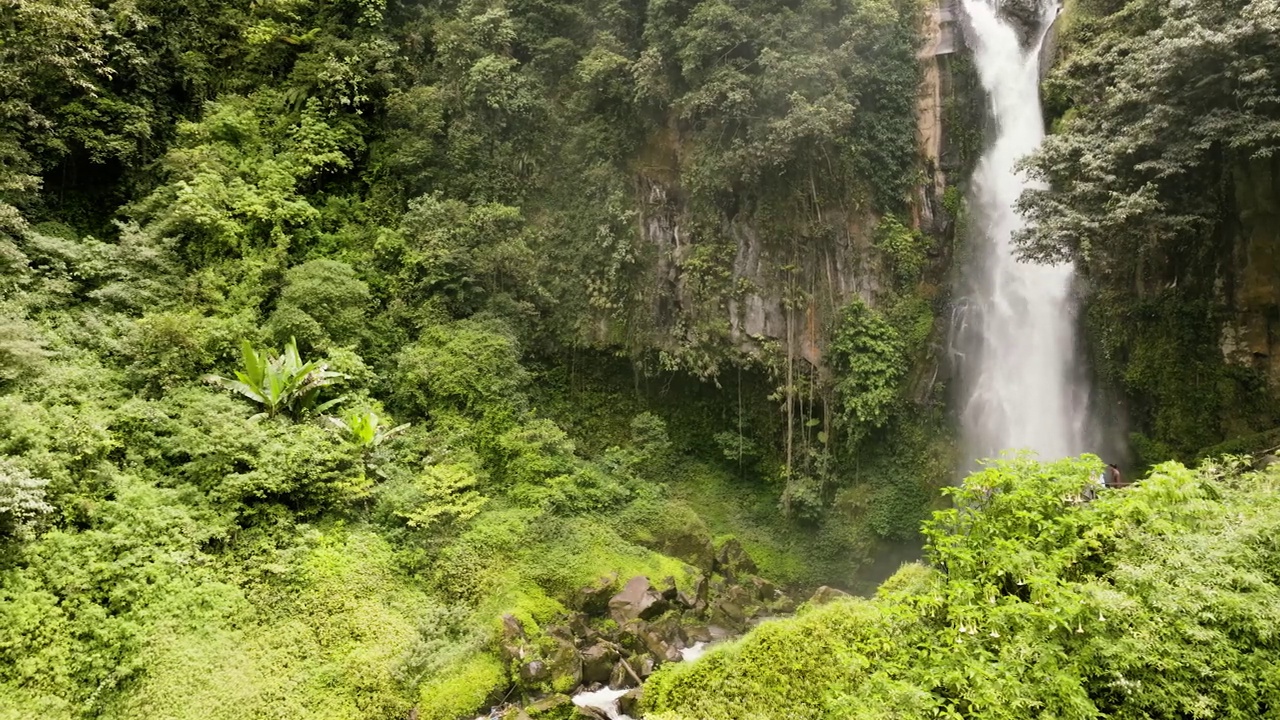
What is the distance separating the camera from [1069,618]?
171 inches

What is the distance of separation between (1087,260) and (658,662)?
329 inches

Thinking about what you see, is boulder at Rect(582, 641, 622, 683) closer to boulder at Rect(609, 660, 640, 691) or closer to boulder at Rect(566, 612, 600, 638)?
boulder at Rect(609, 660, 640, 691)

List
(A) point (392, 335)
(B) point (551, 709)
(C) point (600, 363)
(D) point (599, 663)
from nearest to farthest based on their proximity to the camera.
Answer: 1. (B) point (551, 709)
2. (D) point (599, 663)
3. (A) point (392, 335)
4. (C) point (600, 363)

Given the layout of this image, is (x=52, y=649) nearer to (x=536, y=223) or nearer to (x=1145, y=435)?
(x=536, y=223)

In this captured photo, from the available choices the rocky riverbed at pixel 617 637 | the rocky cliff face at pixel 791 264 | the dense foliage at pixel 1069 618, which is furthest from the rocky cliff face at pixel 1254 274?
the rocky riverbed at pixel 617 637

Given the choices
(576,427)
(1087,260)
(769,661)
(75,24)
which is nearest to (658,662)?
(769,661)

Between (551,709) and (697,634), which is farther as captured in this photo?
(697,634)

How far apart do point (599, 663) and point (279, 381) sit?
6.15 m

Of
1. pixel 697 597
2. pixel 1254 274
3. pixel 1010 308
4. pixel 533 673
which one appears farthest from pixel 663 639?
pixel 1254 274

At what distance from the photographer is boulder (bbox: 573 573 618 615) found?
995cm

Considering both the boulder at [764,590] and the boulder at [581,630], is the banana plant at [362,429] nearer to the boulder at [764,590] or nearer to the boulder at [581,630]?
the boulder at [581,630]

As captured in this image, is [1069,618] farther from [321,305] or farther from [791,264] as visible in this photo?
[321,305]

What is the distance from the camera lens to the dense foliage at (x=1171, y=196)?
27.1ft

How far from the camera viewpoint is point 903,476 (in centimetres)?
1330
